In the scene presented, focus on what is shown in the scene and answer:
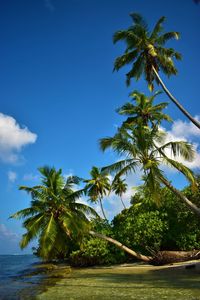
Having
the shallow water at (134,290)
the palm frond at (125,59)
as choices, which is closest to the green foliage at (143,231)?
the shallow water at (134,290)

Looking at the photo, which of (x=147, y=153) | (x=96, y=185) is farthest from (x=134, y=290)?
(x=96, y=185)

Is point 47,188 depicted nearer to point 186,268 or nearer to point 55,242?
point 55,242

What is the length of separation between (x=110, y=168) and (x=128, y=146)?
6.16 ft

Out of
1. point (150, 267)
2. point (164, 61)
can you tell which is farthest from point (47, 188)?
point (164, 61)

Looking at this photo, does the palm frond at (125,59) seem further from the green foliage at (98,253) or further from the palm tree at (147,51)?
the green foliage at (98,253)

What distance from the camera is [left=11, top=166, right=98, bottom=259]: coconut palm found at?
22.7 metres

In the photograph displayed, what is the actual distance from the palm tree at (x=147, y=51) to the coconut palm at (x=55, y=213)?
949 centimetres

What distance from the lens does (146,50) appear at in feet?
77.9

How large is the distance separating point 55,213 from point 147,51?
43.5ft

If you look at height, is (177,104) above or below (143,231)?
above

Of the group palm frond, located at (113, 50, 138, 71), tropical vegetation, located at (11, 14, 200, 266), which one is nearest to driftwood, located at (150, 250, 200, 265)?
tropical vegetation, located at (11, 14, 200, 266)

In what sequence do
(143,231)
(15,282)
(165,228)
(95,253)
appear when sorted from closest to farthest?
(15,282) → (143,231) → (165,228) → (95,253)

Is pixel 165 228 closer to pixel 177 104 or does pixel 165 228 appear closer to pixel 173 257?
pixel 173 257

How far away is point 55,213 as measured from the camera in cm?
2389
